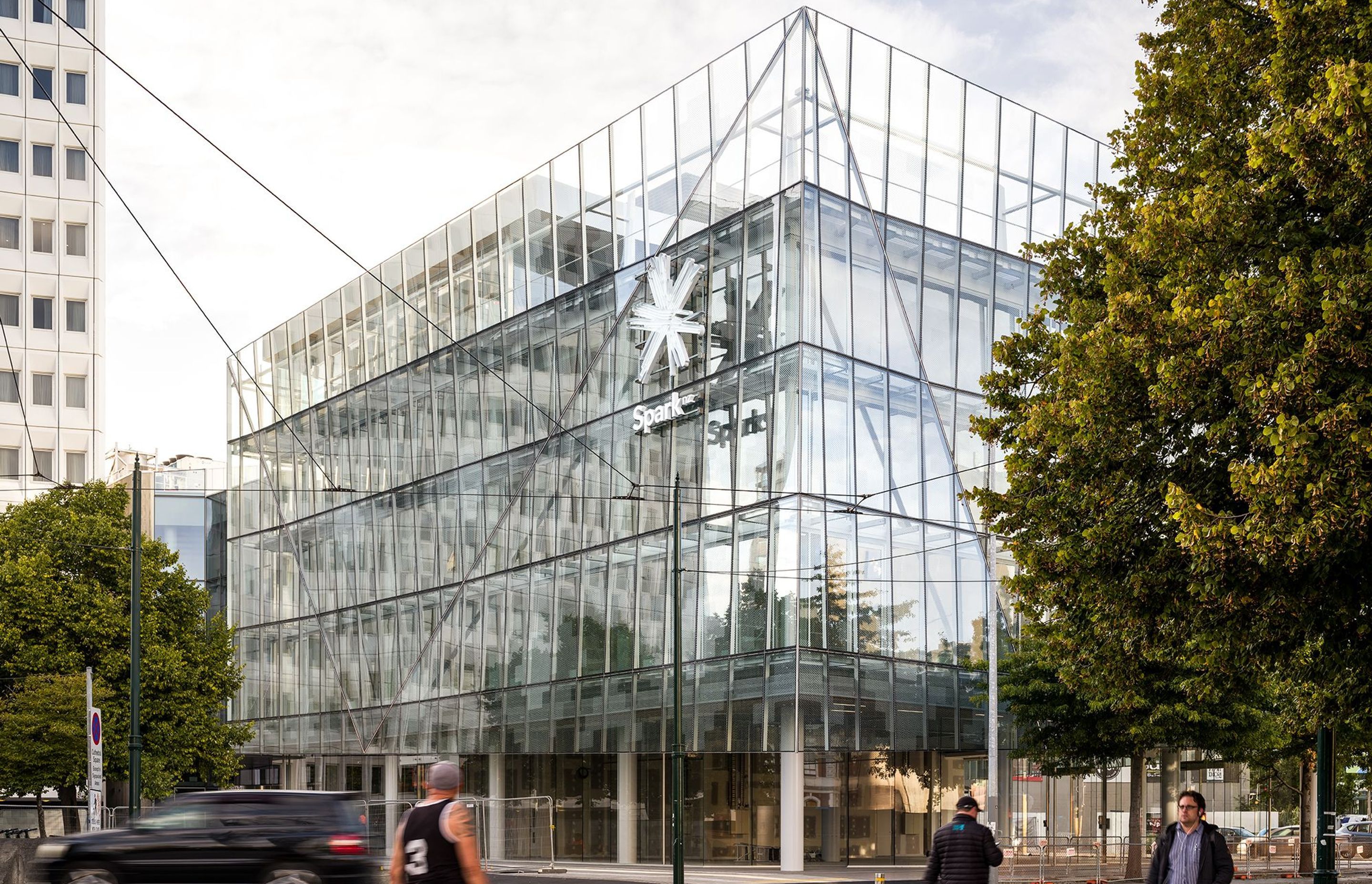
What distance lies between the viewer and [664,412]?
39469mm

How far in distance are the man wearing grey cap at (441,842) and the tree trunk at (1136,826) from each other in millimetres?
29640

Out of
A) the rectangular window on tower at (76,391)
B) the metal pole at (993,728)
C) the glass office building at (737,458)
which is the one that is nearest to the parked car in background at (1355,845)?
the glass office building at (737,458)

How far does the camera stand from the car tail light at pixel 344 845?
58.2ft

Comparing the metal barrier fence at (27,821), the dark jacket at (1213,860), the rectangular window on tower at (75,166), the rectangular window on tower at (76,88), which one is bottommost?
the metal barrier fence at (27,821)

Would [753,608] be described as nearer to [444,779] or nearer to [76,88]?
[444,779]

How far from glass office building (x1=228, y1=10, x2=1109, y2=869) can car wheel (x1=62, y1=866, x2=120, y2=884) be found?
1905 centimetres

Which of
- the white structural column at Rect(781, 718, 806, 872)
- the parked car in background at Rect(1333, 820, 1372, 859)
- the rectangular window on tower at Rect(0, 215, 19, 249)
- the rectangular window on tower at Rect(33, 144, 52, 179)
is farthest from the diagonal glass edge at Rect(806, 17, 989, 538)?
the rectangular window on tower at Rect(0, 215, 19, 249)

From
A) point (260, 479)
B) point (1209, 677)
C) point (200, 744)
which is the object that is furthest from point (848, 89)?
point (260, 479)

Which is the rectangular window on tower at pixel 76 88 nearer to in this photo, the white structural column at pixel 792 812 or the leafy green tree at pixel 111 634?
the leafy green tree at pixel 111 634

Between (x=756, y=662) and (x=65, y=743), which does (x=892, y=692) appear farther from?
(x=65, y=743)

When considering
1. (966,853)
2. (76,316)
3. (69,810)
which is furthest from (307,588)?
(966,853)

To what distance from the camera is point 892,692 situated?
122ft

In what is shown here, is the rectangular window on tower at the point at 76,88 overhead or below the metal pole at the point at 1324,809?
overhead

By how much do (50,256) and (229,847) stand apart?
183 ft
